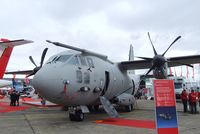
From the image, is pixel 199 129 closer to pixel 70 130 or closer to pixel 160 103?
pixel 160 103

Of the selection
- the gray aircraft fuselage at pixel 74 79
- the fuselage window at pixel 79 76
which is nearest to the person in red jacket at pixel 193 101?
the gray aircraft fuselage at pixel 74 79

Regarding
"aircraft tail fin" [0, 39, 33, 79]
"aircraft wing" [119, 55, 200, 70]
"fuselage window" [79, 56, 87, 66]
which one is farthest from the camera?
"aircraft tail fin" [0, 39, 33, 79]

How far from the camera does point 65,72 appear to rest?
1237 centimetres

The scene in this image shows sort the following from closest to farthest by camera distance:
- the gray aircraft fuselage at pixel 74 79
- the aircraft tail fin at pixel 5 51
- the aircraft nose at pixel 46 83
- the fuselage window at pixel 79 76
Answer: the aircraft nose at pixel 46 83, the gray aircraft fuselage at pixel 74 79, the fuselage window at pixel 79 76, the aircraft tail fin at pixel 5 51

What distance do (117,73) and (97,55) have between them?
2.49 metres

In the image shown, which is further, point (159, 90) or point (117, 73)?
point (117, 73)

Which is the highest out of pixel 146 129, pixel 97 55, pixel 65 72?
pixel 97 55

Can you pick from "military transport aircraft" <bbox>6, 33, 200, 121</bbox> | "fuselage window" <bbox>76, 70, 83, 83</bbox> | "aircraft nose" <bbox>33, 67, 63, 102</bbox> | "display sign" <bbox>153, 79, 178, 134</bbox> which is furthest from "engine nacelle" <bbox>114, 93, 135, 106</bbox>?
"display sign" <bbox>153, 79, 178, 134</bbox>

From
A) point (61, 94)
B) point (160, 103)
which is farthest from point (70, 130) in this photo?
point (160, 103)

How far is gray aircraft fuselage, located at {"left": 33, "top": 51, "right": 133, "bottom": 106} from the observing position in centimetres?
1168

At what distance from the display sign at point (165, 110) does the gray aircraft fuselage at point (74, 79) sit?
5512mm

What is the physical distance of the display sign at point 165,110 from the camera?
7.52m

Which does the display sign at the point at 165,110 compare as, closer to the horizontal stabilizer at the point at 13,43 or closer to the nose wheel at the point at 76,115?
the nose wheel at the point at 76,115

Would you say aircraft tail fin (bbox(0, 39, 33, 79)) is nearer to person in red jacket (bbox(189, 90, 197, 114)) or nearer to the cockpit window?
the cockpit window
